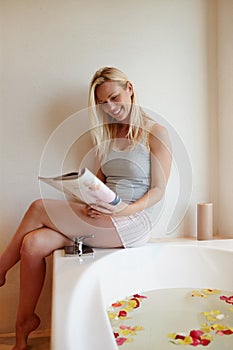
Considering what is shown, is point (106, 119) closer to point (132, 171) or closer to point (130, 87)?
point (130, 87)

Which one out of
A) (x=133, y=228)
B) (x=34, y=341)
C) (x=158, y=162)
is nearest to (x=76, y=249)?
(x=133, y=228)

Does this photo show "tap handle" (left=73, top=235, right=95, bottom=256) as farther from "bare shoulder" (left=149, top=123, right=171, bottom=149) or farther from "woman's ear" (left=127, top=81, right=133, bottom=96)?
"woman's ear" (left=127, top=81, right=133, bottom=96)

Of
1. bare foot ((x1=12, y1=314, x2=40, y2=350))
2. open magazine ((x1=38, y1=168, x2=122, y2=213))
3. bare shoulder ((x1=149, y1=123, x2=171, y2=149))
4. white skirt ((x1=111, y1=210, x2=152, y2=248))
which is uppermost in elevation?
bare shoulder ((x1=149, y1=123, x2=171, y2=149))

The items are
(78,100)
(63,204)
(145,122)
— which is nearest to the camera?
(63,204)

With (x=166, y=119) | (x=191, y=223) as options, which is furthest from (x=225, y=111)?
(x=191, y=223)

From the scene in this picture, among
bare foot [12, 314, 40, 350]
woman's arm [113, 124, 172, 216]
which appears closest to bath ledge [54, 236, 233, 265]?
woman's arm [113, 124, 172, 216]

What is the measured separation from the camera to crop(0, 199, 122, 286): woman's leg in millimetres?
1554

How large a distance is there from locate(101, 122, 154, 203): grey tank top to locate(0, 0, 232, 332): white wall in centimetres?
33

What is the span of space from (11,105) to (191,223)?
43.1 inches

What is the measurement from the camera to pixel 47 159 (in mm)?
1852

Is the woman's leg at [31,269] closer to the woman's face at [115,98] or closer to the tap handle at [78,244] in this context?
the tap handle at [78,244]

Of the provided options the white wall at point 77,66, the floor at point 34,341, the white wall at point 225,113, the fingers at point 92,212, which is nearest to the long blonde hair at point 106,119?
the white wall at point 77,66

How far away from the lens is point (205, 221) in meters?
1.85

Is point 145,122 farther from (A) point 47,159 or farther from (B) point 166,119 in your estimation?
(A) point 47,159
